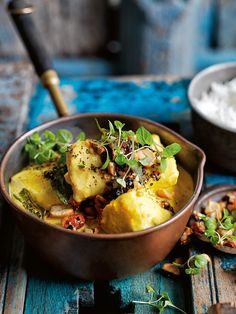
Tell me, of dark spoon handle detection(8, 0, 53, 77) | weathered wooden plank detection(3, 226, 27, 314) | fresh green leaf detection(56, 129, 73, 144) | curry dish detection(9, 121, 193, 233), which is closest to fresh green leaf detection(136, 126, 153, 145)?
curry dish detection(9, 121, 193, 233)

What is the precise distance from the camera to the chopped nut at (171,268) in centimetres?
113

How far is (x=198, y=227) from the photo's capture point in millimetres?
1186

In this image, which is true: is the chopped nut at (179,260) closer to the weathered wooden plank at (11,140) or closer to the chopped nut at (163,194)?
the chopped nut at (163,194)

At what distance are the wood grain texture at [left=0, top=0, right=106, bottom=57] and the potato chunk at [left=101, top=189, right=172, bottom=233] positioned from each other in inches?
56.9

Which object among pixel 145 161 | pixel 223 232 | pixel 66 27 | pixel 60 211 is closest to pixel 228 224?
pixel 223 232

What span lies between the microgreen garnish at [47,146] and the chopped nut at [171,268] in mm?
304

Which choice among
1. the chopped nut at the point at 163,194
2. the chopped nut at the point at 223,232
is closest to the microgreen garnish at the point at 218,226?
the chopped nut at the point at 223,232

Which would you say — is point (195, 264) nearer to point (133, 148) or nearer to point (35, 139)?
point (133, 148)

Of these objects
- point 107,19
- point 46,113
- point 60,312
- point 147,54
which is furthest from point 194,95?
point 107,19

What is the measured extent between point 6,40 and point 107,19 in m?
0.43

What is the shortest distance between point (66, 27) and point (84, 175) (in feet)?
4.72

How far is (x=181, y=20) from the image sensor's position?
2.13 metres

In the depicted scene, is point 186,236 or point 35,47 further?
point 35,47

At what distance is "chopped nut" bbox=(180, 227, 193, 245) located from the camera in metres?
1.18
